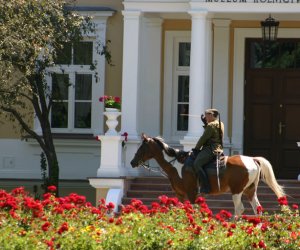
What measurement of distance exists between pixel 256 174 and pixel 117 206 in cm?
285

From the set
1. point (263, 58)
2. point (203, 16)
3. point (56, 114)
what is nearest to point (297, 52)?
point (263, 58)

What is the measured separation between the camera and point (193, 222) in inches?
457

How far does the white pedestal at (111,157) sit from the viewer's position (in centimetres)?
1998

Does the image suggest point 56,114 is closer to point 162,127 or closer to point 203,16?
point 162,127

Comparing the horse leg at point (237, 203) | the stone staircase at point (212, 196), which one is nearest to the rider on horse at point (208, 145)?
the horse leg at point (237, 203)

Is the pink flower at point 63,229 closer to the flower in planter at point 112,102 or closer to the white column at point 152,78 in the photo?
the flower in planter at point 112,102

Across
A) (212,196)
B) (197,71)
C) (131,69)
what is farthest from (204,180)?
(131,69)

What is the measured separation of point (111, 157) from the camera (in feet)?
65.9

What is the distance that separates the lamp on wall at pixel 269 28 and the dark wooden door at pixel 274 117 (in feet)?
4.17

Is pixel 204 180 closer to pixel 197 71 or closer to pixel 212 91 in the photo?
pixel 197 71

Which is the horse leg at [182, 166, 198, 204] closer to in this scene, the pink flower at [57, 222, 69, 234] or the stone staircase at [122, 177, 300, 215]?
the stone staircase at [122, 177, 300, 215]

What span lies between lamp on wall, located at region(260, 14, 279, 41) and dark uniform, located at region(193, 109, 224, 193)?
4.44 m

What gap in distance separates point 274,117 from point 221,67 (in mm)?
1577

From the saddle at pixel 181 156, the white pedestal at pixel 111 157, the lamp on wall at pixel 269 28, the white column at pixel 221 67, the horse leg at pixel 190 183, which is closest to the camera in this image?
the horse leg at pixel 190 183
